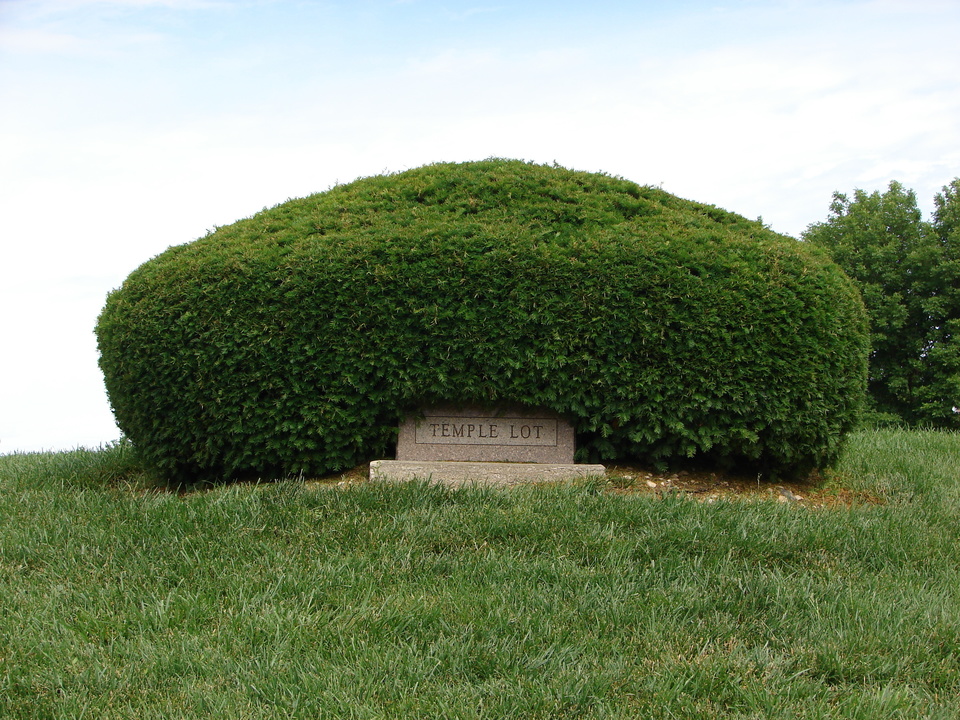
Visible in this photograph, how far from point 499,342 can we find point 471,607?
299 cm

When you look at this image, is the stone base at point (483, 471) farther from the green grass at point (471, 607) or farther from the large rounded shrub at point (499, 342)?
the green grass at point (471, 607)

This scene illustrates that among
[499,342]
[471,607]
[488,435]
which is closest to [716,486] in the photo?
[488,435]

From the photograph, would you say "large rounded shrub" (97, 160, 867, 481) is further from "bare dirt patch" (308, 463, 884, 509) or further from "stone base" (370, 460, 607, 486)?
"stone base" (370, 460, 607, 486)

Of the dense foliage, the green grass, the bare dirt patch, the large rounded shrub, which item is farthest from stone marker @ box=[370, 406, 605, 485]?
the dense foliage

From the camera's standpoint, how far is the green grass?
3.55m

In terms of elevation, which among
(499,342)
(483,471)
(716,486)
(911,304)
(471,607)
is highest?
(911,304)

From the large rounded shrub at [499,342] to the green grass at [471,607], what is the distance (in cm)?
90

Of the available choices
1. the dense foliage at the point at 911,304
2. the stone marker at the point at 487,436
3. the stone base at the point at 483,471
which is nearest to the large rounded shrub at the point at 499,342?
the stone marker at the point at 487,436

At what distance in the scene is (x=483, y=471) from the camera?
279 inches

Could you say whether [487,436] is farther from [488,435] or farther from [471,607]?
[471,607]

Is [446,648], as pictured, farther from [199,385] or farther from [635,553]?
[199,385]

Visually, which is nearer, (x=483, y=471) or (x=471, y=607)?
(x=471, y=607)

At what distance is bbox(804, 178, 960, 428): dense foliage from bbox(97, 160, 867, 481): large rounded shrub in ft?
44.2

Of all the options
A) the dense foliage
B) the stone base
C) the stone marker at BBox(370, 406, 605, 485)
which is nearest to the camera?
the stone base
